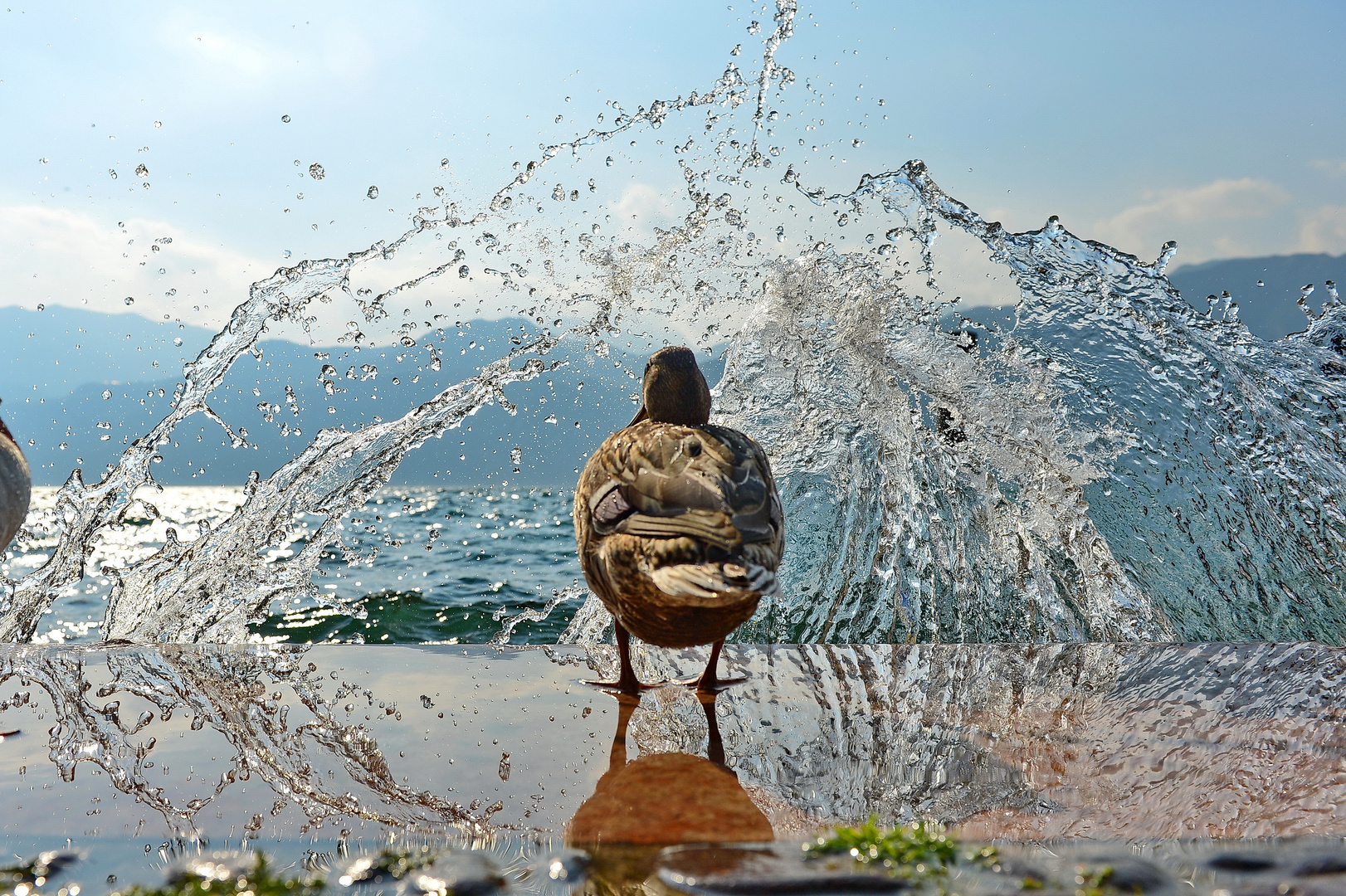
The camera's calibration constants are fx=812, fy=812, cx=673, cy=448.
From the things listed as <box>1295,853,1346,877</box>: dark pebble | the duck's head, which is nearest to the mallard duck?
the duck's head

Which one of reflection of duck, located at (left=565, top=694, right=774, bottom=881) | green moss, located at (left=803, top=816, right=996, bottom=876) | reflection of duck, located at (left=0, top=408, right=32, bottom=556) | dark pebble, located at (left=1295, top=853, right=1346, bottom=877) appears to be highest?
reflection of duck, located at (left=0, top=408, right=32, bottom=556)

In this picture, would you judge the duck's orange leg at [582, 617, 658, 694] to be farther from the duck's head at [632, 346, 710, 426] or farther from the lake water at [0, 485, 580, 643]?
the lake water at [0, 485, 580, 643]

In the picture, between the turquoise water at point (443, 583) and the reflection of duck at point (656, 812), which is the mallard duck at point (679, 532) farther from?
the turquoise water at point (443, 583)

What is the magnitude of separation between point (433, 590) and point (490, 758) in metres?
9.72

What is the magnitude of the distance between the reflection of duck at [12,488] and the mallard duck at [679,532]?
302 cm

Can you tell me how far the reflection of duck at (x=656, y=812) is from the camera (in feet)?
5.68

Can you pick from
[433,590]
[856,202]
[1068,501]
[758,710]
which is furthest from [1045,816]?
[433,590]

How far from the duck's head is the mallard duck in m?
0.34

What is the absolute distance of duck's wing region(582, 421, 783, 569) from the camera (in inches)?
90.7

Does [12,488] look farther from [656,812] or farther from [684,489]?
[656,812]

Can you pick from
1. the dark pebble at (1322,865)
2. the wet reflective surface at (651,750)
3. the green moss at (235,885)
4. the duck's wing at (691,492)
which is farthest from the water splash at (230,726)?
the dark pebble at (1322,865)

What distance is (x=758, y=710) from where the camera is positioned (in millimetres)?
2889

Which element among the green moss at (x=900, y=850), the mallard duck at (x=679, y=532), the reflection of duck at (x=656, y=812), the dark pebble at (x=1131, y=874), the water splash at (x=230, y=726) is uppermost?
the mallard duck at (x=679, y=532)

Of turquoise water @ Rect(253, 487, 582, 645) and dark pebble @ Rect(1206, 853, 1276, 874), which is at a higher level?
turquoise water @ Rect(253, 487, 582, 645)
